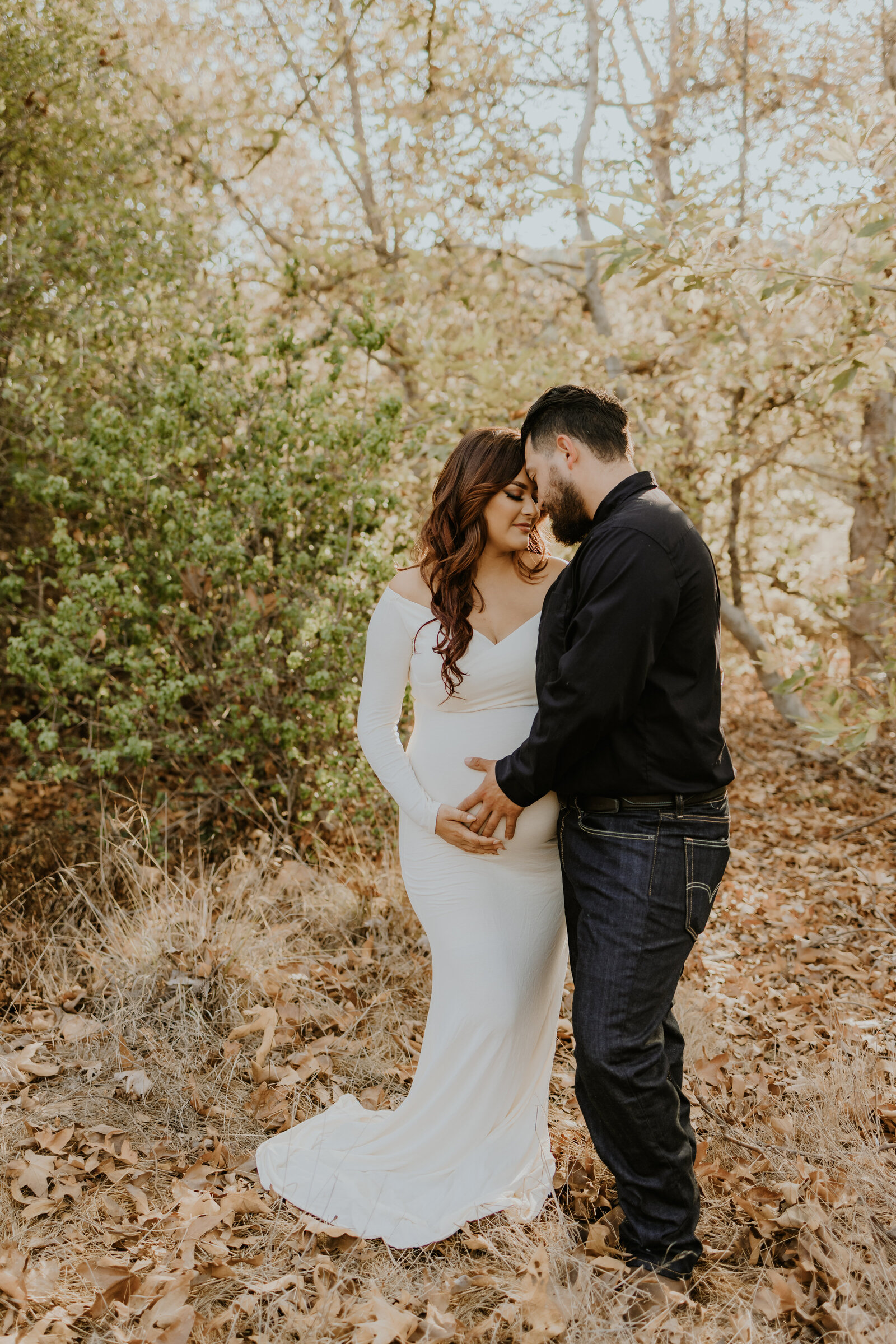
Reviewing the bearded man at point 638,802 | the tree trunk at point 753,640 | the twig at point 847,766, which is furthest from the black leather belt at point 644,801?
the tree trunk at point 753,640

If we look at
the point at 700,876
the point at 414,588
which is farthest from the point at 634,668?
the point at 414,588

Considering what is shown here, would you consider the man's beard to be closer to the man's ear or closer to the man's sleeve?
the man's ear

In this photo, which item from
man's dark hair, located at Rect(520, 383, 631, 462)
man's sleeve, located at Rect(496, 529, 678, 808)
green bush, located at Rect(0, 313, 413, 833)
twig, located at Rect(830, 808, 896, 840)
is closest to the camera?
man's sleeve, located at Rect(496, 529, 678, 808)

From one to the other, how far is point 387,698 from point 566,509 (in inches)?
37.0

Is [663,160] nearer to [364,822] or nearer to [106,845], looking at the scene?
[364,822]

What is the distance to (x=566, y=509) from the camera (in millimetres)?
2961

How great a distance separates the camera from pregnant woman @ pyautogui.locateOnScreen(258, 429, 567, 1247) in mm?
3082

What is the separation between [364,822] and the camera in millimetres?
5965

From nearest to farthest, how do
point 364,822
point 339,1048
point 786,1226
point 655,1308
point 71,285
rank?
point 655,1308, point 786,1226, point 339,1048, point 364,822, point 71,285

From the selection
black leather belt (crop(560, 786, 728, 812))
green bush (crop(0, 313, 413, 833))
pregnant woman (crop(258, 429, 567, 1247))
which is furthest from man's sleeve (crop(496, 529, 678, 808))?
green bush (crop(0, 313, 413, 833))

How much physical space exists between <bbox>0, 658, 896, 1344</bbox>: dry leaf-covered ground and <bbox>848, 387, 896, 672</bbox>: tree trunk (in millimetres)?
3690

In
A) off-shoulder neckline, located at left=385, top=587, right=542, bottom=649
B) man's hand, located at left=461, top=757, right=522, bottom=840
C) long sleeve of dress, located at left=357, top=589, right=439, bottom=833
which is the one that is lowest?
man's hand, located at left=461, top=757, right=522, bottom=840

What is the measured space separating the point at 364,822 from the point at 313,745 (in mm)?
645

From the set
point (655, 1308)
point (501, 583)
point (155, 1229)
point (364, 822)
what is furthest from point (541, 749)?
point (364, 822)
